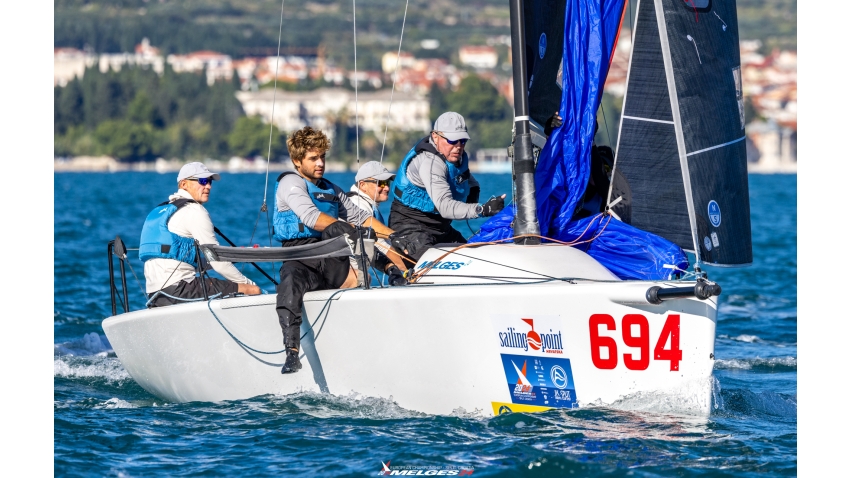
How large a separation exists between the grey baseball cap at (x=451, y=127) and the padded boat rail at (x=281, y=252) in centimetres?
76

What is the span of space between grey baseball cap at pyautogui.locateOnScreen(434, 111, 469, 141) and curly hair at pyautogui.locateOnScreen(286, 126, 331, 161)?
21.9 inches

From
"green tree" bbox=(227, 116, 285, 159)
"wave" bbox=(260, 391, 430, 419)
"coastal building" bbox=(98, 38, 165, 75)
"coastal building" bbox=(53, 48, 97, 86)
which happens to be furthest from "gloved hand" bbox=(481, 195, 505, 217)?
"coastal building" bbox=(53, 48, 97, 86)

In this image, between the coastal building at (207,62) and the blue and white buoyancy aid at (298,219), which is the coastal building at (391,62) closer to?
the coastal building at (207,62)

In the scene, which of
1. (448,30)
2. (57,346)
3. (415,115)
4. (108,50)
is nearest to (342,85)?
(415,115)

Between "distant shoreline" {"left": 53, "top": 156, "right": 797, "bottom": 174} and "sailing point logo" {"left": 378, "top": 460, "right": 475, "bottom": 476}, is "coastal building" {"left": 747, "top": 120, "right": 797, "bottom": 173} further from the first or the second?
"sailing point logo" {"left": 378, "top": 460, "right": 475, "bottom": 476}

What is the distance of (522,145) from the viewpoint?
227 inches

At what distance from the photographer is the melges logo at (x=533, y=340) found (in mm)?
5355

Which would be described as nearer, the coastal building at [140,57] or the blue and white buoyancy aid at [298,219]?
the blue and white buoyancy aid at [298,219]

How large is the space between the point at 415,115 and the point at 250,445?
11625 cm

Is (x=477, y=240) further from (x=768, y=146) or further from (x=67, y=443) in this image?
(x=768, y=146)

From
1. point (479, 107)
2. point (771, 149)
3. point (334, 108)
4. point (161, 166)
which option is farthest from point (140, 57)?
point (771, 149)

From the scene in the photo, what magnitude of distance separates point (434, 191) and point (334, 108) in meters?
122

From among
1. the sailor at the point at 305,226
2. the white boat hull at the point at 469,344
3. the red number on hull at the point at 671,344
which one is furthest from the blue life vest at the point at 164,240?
the red number on hull at the point at 671,344

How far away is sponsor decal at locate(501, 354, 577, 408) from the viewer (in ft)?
17.7
